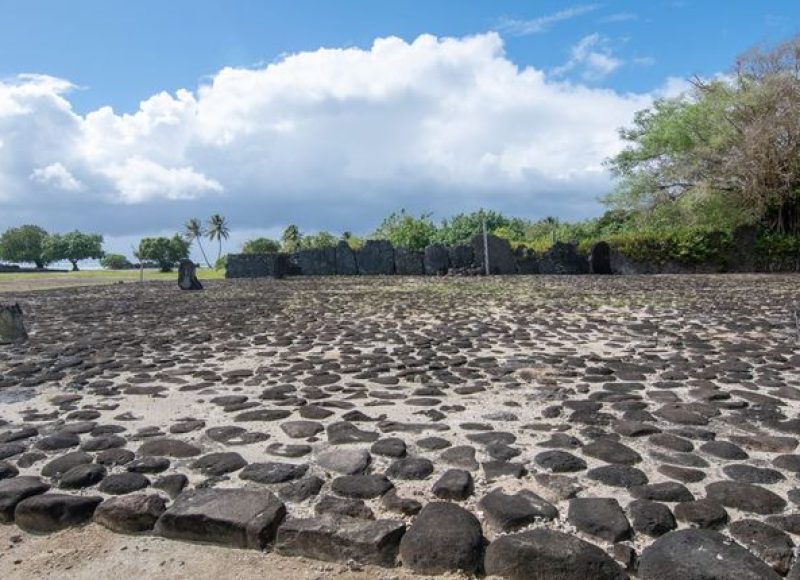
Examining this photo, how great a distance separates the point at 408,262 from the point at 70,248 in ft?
224

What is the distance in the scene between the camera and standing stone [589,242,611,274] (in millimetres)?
23750

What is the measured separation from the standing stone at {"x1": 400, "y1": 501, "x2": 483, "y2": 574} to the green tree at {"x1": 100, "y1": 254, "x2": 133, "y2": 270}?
84995 mm

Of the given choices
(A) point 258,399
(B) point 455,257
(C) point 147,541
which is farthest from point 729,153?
(C) point 147,541

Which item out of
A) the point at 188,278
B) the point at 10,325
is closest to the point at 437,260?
the point at 188,278

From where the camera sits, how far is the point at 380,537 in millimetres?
2236

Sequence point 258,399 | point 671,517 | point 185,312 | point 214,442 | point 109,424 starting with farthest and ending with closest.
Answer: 1. point 185,312
2. point 258,399
3. point 109,424
4. point 214,442
5. point 671,517

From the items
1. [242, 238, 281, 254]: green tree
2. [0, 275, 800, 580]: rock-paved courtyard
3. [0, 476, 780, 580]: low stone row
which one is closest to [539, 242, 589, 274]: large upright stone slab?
[0, 275, 800, 580]: rock-paved courtyard

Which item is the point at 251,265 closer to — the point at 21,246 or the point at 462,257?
the point at 462,257

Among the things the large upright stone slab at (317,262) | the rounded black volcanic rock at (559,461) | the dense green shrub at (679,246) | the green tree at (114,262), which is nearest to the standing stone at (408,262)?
the large upright stone slab at (317,262)

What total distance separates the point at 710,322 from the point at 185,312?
335 inches

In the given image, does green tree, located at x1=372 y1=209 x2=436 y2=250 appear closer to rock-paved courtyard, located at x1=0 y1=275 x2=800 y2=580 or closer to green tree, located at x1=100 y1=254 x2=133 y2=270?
rock-paved courtyard, located at x1=0 y1=275 x2=800 y2=580

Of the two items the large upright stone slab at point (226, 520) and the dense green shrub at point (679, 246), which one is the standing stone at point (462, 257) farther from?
the large upright stone slab at point (226, 520)

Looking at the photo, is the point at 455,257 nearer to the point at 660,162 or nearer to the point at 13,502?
the point at 660,162

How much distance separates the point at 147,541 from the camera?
7.77 feet
